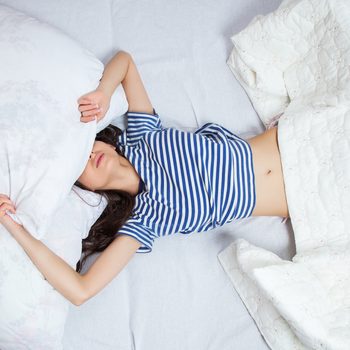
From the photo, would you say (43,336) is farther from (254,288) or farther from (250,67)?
(250,67)

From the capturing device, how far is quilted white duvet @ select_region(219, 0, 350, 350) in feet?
3.86

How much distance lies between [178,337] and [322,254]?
0.39 m

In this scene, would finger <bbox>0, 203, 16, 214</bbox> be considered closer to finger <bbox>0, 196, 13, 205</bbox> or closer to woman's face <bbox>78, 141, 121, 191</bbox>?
finger <bbox>0, 196, 13, 205</bbox>

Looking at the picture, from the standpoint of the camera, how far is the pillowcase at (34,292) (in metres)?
1.06

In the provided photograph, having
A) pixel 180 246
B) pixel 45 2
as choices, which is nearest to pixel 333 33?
pixel 180 246

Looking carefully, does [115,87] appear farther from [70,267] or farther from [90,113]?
[70,267]

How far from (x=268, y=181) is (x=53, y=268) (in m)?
0.56

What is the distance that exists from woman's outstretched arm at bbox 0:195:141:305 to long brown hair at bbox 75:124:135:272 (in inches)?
2.2

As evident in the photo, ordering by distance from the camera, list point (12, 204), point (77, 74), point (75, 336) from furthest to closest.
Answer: point (75, 336), point (77, 74), point (12, 204)

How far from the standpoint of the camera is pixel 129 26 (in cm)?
148

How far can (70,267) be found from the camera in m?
1.14

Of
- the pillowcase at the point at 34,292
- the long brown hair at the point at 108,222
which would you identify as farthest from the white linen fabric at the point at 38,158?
the long brown hair at the point at 108,222

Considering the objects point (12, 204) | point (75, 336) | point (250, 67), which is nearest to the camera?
point (12, 204)

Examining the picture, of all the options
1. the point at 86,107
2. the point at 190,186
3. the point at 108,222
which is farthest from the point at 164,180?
the point at 86,107
